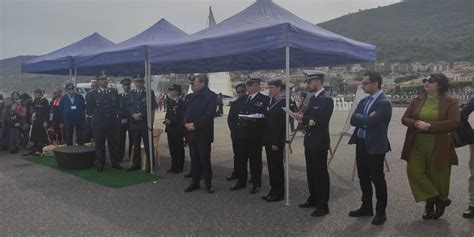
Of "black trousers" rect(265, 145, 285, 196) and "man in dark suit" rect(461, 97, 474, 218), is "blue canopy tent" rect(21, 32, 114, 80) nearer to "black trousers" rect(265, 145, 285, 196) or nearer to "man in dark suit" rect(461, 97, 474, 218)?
"black trousers" rect(265, 145, 285, 196)

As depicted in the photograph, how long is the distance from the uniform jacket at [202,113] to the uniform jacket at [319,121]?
170cm

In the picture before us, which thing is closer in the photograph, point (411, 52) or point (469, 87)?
point (469, 87)

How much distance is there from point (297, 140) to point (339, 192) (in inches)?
268

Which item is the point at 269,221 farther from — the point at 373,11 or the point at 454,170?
the point at 373,11

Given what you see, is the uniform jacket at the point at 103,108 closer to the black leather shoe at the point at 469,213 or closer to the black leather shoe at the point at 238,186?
the black leather shoe at the point at 238,186

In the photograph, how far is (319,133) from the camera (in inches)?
192

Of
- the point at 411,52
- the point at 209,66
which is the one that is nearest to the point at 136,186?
the point at 209,66

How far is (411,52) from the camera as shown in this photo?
71250 millimetres

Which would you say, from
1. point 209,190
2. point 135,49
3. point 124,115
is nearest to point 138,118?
point 124,115

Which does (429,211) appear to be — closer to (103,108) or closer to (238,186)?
(238,186)

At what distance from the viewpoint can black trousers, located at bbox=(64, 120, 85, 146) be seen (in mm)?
9545

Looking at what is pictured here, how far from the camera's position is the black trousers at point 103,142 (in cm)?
787

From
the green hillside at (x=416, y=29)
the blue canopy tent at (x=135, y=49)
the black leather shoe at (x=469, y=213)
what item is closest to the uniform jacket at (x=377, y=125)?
the black leather shoe at (x=469, y=213)

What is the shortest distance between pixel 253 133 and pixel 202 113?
2.74 feet
